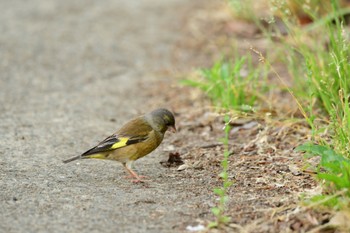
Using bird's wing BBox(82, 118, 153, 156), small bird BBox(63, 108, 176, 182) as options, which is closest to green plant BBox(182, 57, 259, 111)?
small bird BBox(63, 108, 176, 182)

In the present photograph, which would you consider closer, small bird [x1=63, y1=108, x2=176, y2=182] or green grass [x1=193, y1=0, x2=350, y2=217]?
green grass [x1=193, y1=0, x2=350, y2=217]

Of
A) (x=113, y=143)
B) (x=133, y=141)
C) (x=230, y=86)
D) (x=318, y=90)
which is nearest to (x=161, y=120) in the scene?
(x=133, y=141)

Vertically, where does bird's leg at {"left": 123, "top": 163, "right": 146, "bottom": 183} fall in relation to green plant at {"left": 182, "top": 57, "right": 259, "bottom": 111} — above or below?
below

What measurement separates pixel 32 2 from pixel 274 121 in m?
7.94

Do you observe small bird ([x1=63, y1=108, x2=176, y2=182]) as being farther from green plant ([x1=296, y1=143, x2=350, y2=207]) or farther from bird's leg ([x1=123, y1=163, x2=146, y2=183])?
green plant ([x1=296, y1=143, x2=350, y2=207])

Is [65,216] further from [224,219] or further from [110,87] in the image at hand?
[110,87]

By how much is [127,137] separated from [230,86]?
163 cm

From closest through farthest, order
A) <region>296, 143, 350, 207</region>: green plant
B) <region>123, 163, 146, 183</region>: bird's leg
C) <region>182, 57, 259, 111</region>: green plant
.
Result: <region>296, 143, 350, 207</region>: green plant, <region>123, 163, 146, 183</region>: bird's leg, <region>182, 57, 259, 111</region>: green plant

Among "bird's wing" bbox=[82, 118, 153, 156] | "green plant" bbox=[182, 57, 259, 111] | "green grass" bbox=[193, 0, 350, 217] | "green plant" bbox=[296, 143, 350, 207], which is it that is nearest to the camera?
"green plant" bbox=[296, 143, 350, 207]

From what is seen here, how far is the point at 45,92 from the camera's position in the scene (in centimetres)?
883

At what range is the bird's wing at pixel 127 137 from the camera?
5.84 m

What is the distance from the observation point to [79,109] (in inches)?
321

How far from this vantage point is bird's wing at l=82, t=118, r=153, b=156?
19.2 feet

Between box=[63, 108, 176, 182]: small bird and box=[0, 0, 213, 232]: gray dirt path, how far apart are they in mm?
172
